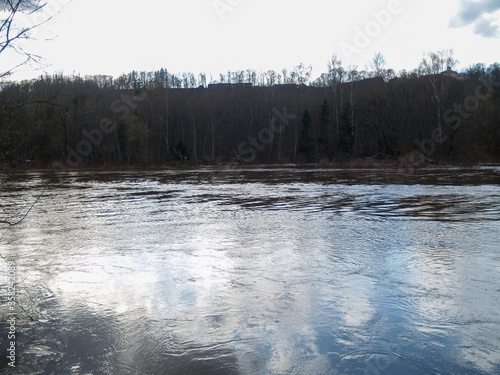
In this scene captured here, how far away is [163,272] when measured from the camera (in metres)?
6.28

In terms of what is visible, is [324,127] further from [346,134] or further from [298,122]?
[298,122]

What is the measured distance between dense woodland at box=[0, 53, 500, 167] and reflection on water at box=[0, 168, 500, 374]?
29.1m

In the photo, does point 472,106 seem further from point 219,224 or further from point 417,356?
point 417,356

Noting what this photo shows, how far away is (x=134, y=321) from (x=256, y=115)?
8027cm

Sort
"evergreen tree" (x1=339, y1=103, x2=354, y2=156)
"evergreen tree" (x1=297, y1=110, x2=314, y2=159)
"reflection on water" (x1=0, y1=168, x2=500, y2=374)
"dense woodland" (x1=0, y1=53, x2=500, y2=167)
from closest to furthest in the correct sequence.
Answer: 1. "reflection on water" (x1=0, y1=168, x2=500, y2=374)
2. "dense woodland" (x1=0, y1=53, x2=500, y2=167)
3. "evergreen tree" (x1=339, y1=103, x2=354, y2=156)
4. "evergreen tree" (x1=297, y1=110, x2=314, y2=159)

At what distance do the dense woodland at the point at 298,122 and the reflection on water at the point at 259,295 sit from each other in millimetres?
29050

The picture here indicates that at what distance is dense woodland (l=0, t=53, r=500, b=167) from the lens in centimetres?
5247

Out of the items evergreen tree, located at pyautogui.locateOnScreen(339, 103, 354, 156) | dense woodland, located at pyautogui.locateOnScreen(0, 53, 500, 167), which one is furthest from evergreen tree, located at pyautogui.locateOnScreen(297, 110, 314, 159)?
evergreen tree, located at pyautogui.locateOnScreen(339, 103, 354, 156)

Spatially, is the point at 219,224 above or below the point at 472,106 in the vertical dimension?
below

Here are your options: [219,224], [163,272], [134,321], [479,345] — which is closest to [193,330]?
[134,321]

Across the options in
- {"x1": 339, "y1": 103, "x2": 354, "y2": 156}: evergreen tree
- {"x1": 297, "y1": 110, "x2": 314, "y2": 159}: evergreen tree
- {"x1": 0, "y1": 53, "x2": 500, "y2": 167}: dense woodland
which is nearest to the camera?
{"x1": 0, "y1": 53, "x2": 500, "y2": 167}: dense woodland

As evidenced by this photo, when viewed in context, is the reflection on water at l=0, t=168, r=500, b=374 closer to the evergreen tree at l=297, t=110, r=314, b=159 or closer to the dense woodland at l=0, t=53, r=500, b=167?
the dense woodland at l=0, t=53, r=500, b=167

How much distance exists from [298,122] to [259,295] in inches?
2820

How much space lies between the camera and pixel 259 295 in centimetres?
525
